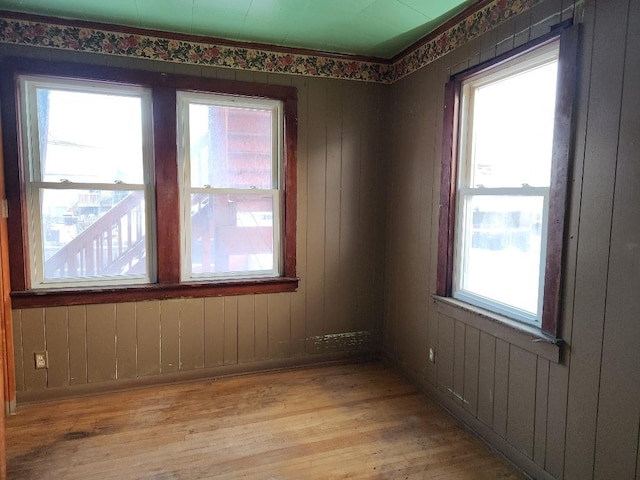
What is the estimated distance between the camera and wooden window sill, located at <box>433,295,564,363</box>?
1.99 meters

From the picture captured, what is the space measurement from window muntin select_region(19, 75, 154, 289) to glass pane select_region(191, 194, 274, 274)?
382mm

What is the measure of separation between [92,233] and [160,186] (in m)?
0.61

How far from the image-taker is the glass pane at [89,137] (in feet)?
9.30

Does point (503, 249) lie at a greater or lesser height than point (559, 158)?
lesser

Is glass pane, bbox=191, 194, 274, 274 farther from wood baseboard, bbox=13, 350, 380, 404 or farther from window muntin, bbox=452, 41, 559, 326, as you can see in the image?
window muntin, bbox=452, 41, 559, 326

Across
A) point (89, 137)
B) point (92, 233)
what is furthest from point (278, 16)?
point (92, 233)

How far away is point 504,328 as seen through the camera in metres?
2.27

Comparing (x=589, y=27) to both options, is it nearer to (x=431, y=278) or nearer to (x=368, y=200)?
(x=431, y=278)

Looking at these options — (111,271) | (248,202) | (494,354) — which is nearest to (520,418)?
(494,354)

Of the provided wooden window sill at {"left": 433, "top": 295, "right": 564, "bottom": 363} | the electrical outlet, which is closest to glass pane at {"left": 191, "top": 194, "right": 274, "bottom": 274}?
the electrical outlet

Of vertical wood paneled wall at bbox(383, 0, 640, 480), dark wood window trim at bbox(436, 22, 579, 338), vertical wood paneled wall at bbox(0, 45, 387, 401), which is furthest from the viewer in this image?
vertical wood paneled wall at bbox(0, 45, 387, 401)

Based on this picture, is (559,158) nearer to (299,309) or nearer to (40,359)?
(299,309)

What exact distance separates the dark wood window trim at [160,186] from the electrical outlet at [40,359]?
37cm

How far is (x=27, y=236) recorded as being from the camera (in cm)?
280
